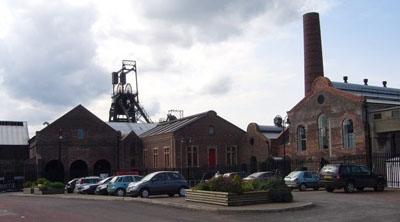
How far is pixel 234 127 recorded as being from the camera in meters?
71.7

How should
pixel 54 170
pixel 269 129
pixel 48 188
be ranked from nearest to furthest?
pixel 48 188 < pixel 54 170 < pixel 269 129

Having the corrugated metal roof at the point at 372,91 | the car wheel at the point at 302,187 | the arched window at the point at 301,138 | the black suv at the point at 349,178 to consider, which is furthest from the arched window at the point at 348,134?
the black suv at the point at 349,178

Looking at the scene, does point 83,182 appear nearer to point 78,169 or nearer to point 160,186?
point 160,186

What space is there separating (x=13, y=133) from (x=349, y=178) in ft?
192

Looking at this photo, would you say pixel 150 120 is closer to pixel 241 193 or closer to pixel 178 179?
pixel 178 179

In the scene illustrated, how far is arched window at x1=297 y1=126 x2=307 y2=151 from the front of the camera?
192 feet

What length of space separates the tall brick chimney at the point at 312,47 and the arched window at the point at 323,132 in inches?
280

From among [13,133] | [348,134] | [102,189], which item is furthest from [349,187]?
[13,133]

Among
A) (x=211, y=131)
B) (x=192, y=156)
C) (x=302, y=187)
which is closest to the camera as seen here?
(x=302, y=187)

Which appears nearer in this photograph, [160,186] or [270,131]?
[160,186]

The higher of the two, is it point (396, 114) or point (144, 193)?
point (396, 114)

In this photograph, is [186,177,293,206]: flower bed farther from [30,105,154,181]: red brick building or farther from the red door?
the red door

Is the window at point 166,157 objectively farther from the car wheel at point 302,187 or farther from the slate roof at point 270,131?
the car wheel at point 302,187

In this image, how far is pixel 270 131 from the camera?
72.8m
